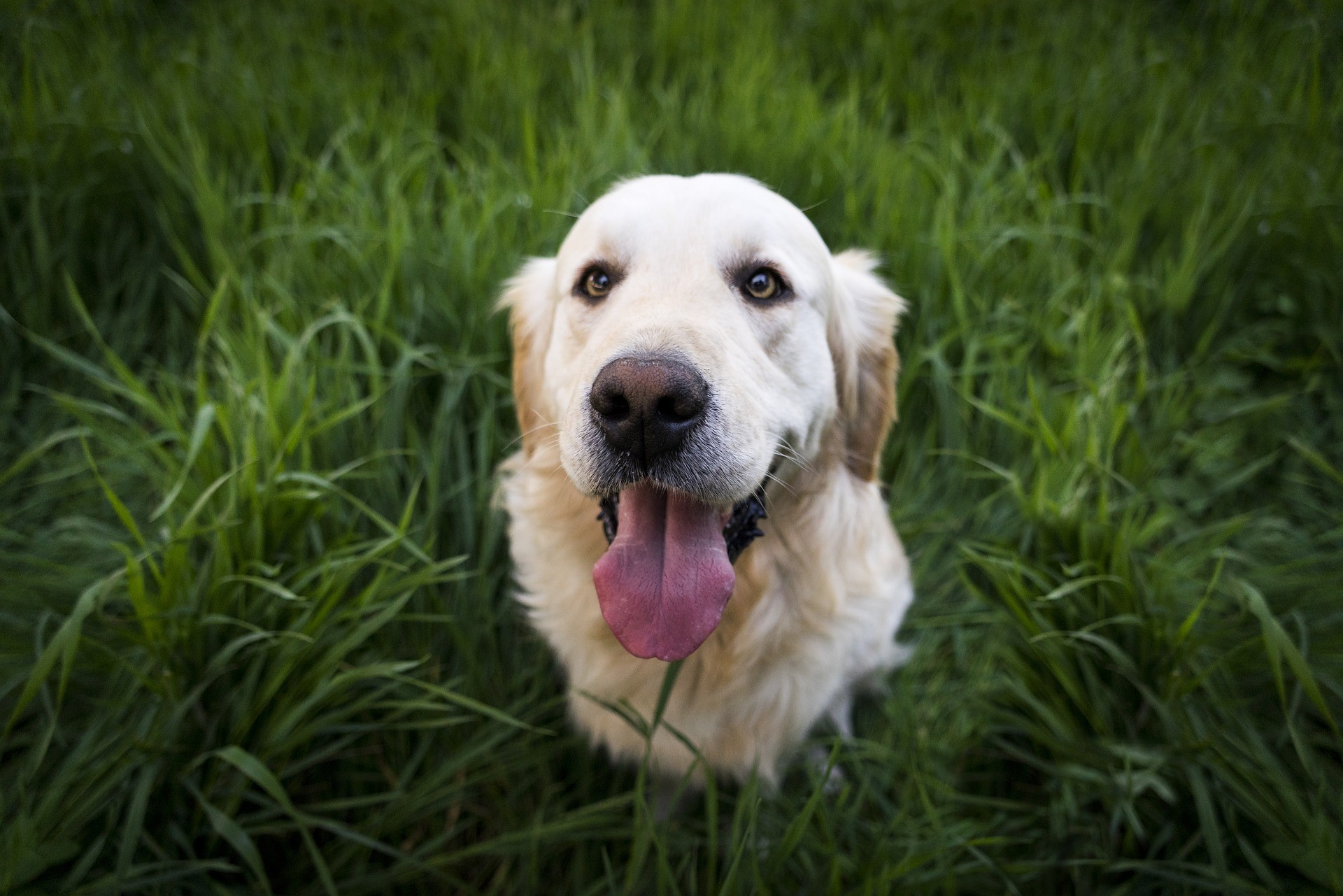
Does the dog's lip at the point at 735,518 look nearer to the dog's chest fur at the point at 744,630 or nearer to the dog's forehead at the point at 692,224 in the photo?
the dog's chest fur at the point at 744,630

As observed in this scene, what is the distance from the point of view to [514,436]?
2.58m

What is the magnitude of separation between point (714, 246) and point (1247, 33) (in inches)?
167

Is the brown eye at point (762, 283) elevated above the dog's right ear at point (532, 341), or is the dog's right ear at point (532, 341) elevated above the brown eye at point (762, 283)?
the brown eye at point (762, 283)

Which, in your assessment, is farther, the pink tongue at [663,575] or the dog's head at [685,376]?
the pink tongue at [663,575]

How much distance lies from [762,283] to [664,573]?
712 millimetres

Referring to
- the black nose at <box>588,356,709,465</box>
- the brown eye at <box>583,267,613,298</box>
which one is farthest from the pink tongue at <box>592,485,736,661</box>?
the brown eye at <box>583,267,613,298</box>

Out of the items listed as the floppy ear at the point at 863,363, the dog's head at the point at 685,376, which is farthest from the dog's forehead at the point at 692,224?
the floppy ear at the point at 863,363

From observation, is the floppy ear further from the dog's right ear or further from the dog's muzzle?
the dog's right ear

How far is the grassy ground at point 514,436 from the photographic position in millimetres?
1797

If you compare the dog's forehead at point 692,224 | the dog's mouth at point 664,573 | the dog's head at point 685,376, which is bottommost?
the dog's mouth at point 664,573

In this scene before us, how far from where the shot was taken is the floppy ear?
2.01 metres

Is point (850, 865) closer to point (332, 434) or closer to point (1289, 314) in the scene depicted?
point (332, 434)

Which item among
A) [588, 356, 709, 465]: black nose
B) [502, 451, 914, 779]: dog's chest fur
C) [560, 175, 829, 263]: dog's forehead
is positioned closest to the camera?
[588, 356, 709, 465]: black nose

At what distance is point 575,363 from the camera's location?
1.68 metres
